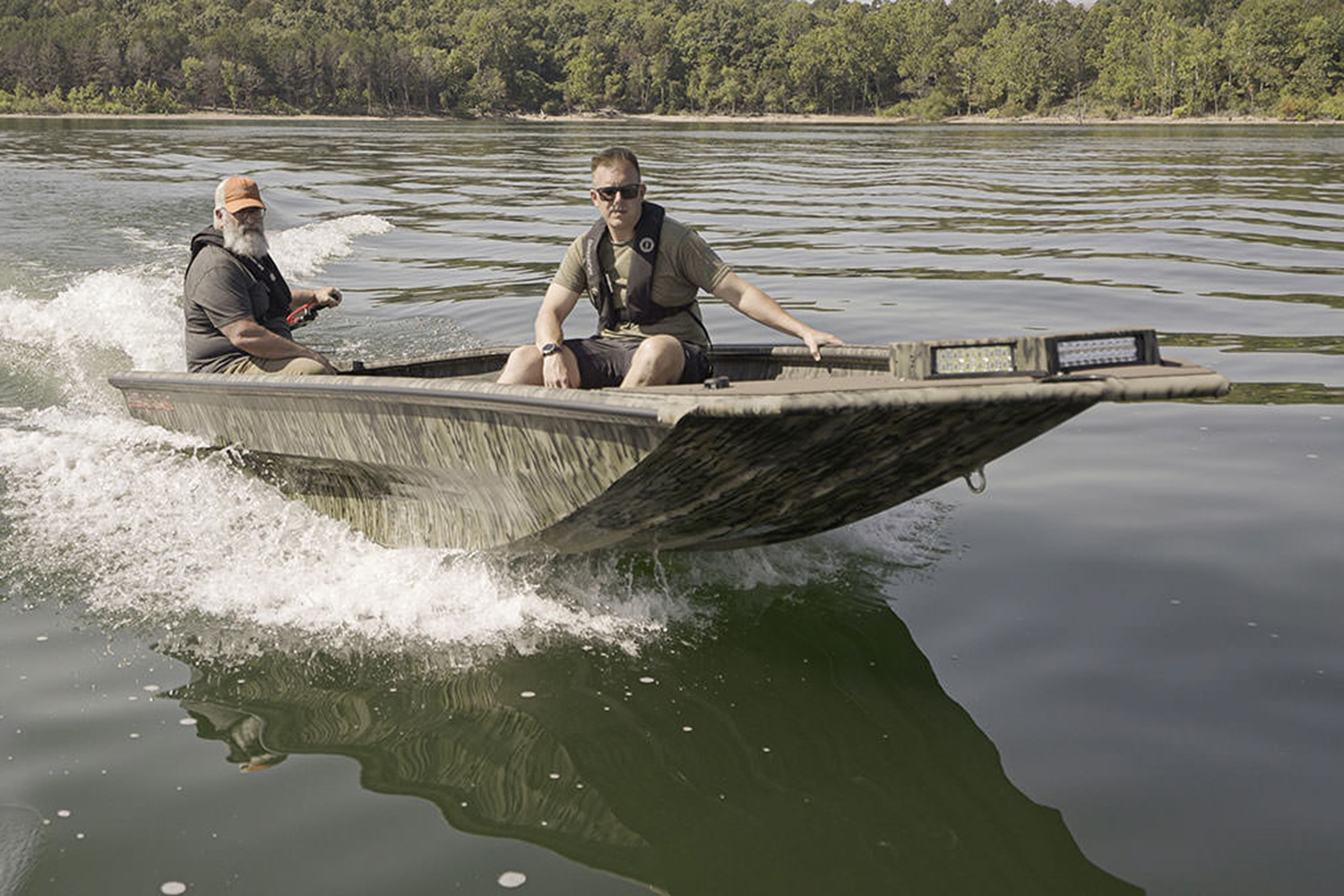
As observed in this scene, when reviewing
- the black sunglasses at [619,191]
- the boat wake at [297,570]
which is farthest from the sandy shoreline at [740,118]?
the black sunglasses at [619,191]

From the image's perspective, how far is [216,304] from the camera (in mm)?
6508

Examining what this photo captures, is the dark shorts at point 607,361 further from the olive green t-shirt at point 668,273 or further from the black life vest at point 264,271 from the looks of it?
the black life vest at point 264,271

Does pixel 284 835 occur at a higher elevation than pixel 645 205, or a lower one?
lower

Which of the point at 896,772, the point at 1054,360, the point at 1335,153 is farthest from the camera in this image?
the point at 1335,153

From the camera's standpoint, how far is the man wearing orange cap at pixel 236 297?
255 inches

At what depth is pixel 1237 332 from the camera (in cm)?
1038

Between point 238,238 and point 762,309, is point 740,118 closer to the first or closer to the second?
point 238,238

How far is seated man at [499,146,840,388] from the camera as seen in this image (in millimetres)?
5453

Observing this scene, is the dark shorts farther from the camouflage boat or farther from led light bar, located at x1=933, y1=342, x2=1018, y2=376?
led light bar, located at x1=933, y1=342, x2=1018, y2=376

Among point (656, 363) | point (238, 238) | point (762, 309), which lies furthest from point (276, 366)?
point (762, 309)

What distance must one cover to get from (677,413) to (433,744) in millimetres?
1357

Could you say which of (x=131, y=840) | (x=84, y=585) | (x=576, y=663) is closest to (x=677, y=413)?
(x=576, y=663)

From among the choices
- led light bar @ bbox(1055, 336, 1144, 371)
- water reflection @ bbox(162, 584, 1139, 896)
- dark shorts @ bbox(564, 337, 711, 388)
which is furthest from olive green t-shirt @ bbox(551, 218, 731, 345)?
led light bar @ bbox(1055, 336, 1144, 371)

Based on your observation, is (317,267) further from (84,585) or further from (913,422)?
(913,422)
